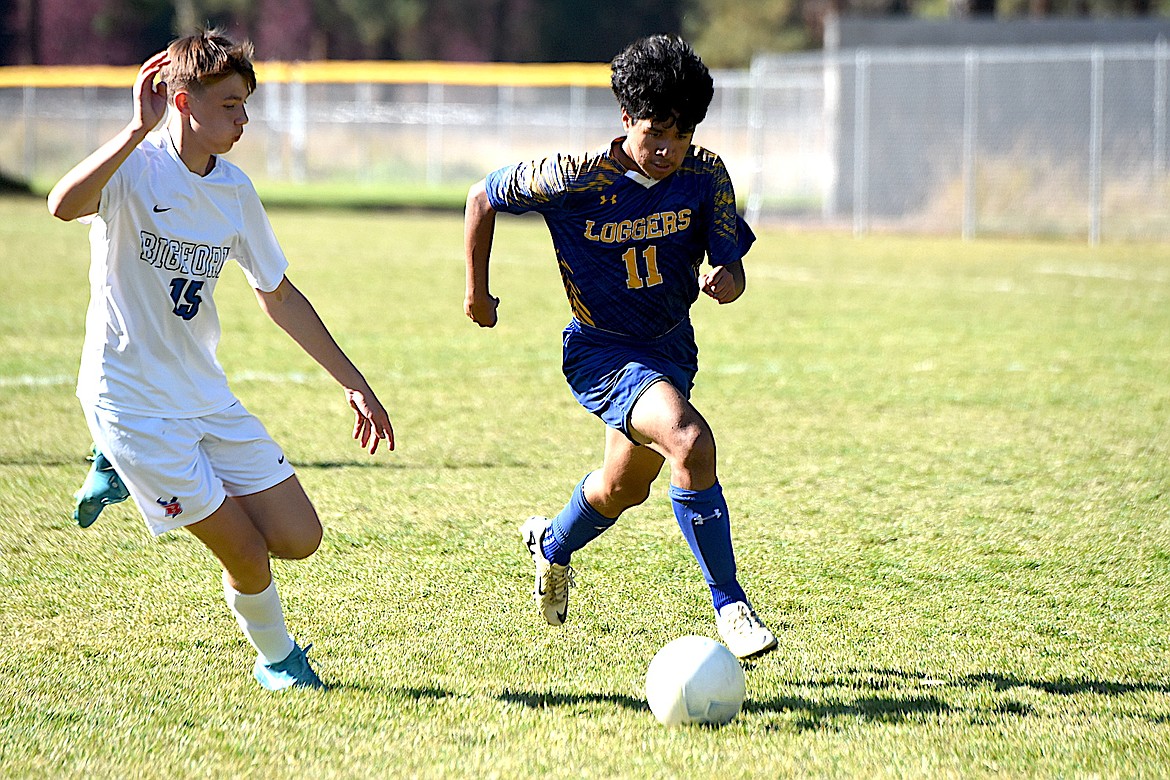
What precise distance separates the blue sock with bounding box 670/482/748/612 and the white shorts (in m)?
1.23

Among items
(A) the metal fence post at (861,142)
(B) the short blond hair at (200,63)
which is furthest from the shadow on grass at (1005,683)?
(A) the metal fence post at (861,142)

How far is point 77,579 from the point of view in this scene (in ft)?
15.8

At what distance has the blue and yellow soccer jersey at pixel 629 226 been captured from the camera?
4141 millimetres

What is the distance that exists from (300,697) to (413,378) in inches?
216

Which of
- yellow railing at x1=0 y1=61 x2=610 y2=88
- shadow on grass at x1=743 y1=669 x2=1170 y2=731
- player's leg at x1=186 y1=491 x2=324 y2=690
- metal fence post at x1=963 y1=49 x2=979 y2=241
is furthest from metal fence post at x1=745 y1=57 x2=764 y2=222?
player's leg at x1=186 y1=491 x2=324 y2=690

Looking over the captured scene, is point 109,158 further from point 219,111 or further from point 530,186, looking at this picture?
point 530,186

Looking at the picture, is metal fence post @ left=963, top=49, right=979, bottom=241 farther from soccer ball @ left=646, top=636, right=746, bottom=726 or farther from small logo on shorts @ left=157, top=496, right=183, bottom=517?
small logo on shorts @ left=157, top=496, right=183, bottom=517

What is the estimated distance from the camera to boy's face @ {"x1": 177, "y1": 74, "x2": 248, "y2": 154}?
3.48m

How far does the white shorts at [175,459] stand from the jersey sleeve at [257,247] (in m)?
0.38

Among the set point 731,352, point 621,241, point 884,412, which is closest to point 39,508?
point 621,241

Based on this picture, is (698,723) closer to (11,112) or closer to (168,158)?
(168,158)

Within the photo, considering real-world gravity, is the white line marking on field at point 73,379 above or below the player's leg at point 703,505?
below

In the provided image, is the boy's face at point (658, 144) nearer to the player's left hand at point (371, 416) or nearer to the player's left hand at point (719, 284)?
the player's left hand at point (719, 284)

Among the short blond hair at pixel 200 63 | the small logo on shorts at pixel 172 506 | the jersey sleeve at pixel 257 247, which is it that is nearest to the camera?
the short blond hair at pixel 200 63
